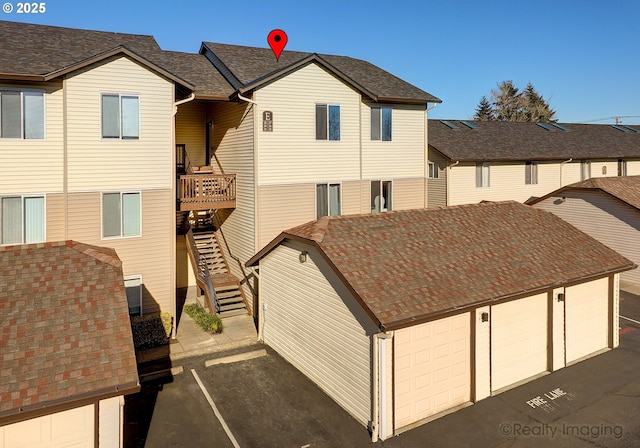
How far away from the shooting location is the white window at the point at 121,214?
16375 mm

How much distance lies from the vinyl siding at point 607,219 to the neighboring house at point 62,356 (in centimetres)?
2447

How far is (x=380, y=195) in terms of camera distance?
2214 cm

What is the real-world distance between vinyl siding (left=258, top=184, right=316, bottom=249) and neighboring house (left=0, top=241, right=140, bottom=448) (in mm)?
8034

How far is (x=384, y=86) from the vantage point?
73.6 feet

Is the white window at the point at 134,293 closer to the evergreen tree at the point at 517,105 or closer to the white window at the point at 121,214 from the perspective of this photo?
the white window at the point at 121,214

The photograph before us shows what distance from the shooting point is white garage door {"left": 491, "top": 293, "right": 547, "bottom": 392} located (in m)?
13.0

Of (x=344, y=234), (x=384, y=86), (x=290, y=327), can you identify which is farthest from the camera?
(x=384, y=86)

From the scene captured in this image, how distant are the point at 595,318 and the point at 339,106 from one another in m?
13.0

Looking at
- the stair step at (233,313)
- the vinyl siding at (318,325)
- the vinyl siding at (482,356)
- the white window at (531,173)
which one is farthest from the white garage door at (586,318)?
the white window at (531,173)

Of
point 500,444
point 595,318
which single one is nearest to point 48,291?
point 500,444

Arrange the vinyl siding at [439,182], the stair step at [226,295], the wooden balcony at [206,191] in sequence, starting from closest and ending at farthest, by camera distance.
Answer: the wooden balcony at [206,191] < the stair step at [226,295] < the vinyl siding at [439,182]

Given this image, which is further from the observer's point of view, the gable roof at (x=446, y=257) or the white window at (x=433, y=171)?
the white window at (x=433, y=171)

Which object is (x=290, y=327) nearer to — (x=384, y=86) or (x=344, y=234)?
(x=344, y=234)

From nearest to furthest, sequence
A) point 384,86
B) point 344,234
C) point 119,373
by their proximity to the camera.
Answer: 1. point 119,373
2. point 344,234
3. point 384,86
